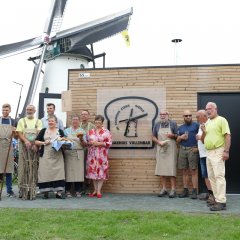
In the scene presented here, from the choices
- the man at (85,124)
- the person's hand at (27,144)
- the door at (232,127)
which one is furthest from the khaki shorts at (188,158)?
the person's hand at (27,144)

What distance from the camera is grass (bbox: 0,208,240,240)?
504cm

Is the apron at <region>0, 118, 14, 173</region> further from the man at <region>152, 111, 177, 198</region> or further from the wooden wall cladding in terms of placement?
the man at <region>152, 111, 177, 198</region>

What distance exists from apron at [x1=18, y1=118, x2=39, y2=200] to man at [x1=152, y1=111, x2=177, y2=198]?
2360 mm

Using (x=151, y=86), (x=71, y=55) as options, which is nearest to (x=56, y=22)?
(x=71, y=55)

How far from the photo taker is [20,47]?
21094 millimetres

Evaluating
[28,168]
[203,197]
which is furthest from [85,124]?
[203,197]

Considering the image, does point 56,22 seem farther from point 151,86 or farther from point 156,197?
point 156,197

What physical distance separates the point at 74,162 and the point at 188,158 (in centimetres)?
220

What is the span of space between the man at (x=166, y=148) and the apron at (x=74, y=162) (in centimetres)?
149

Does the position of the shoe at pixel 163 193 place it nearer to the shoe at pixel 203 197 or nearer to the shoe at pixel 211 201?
the shoe at pixel 203 197

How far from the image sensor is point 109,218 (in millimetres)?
5961

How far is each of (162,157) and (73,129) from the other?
1843 mm

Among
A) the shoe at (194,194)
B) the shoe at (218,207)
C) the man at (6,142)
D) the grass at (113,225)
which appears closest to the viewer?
the grass at (113,225)

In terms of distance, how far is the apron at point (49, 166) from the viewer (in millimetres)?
8180
